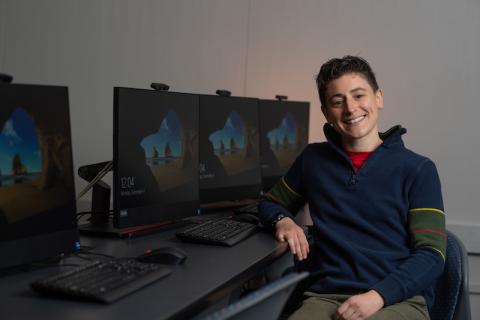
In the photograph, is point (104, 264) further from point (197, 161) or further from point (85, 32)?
point (85, 32)

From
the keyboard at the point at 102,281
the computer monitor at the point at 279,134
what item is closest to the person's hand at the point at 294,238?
the keyboard at the point at 102,281

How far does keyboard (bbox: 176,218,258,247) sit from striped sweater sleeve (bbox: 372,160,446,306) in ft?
1.49

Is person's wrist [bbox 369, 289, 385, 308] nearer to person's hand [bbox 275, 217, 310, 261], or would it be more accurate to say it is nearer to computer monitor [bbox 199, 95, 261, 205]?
person's hand [bbox 275, 217, 310, 261]

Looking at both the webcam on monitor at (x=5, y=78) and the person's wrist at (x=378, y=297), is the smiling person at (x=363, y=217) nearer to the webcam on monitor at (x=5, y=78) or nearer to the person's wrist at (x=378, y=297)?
the person's wrist at (x=378, y=297)

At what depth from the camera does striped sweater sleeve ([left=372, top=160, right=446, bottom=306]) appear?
1692 millimetres

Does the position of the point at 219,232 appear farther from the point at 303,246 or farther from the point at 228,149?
the point at 228,149

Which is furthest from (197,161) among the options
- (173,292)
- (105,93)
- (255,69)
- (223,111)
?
(105,93)

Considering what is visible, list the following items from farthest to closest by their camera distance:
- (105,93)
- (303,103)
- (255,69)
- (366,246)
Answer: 1. (105,93)
2. (255,69)
3. (303,103)
4. (366,246)

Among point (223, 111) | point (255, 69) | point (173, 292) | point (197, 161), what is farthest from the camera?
point (255, 69)

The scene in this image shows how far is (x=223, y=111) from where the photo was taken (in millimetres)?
2580

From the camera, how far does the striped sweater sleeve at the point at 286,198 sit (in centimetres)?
209

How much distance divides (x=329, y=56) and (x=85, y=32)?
4.85 ft

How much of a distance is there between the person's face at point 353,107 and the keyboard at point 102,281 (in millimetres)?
785

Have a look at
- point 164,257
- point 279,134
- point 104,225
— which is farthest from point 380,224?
point 279,134
